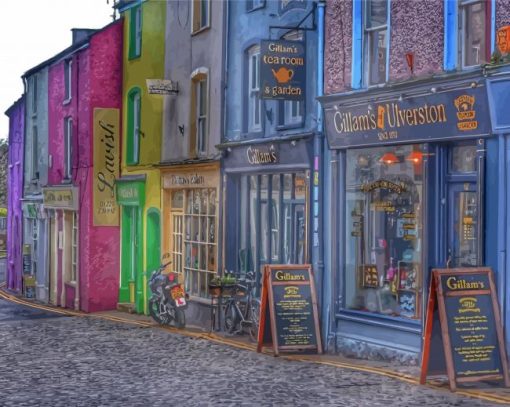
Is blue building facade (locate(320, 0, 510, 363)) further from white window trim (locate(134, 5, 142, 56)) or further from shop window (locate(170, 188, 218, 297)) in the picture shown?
white window trim (locate(134, 5, 142, 56))

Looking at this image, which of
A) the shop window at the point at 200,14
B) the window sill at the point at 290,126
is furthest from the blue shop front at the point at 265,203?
the shop window at the point at 200,14

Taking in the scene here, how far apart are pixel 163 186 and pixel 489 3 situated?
12.0 m

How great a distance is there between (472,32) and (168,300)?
979cm

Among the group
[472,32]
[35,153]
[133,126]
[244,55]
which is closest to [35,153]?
[35,153]

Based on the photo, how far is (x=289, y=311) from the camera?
53.7ft

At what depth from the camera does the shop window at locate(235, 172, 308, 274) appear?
18.8 m

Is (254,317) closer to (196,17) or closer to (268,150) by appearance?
(268,150)

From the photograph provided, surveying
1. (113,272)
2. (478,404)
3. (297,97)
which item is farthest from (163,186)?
(478,404)

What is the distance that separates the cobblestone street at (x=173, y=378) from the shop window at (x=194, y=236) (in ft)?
10.3

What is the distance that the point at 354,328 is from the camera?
16.8m

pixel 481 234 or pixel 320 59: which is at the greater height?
pixel 320 59

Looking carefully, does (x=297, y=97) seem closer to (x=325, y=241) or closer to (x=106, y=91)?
(x=325, y=241)

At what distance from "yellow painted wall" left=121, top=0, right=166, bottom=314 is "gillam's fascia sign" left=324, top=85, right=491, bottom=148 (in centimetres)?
886

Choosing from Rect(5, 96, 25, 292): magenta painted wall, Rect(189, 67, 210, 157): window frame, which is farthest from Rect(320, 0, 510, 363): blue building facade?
Rect(5, 96, 25, 292): magenta painted wall
